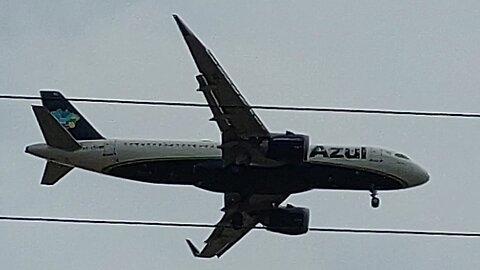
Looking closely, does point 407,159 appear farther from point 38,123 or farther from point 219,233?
point 38,123

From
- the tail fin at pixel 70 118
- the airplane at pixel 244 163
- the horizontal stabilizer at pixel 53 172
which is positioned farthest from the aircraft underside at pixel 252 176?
the tail fin at pixel 70 118

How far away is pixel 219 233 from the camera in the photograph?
182 ft

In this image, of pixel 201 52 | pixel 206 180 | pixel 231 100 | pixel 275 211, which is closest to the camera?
pixel 201 52

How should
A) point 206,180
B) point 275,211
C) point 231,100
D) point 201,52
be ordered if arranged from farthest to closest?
point 275,211 → point 206,180 → point 231,100 → point 201,52

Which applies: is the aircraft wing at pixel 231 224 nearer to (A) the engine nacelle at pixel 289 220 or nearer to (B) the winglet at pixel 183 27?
(A) the engine nacelle at pixel 289 220

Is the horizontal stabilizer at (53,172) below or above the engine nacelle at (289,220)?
above

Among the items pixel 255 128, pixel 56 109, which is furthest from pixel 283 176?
pixel 56 109

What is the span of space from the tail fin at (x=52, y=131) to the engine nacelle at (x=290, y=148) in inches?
332

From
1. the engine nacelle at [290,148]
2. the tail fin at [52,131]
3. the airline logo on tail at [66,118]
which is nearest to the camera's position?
the engine nacelle at [290,148]

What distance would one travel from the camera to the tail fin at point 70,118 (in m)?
53.6

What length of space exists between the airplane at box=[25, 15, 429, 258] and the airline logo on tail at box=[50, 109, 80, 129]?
4.20ft

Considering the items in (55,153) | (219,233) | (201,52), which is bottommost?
(219,233)

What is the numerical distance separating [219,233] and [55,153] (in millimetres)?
8776

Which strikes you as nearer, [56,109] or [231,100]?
[231,100]
